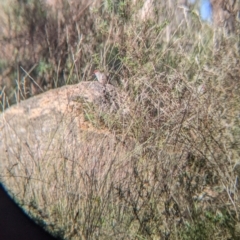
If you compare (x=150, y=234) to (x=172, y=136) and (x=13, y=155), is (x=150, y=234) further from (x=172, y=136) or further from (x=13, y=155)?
(x=13, y=155)

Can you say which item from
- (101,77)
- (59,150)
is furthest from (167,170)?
(101,77)

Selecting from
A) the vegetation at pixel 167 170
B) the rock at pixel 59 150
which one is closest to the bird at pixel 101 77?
the rock at pixel 59 150

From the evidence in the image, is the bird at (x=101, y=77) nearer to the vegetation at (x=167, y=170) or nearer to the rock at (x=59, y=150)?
the rock at (x=59, y=150)

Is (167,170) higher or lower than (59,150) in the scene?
higher

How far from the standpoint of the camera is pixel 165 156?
5512 millimetres

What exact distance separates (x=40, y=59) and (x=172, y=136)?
11.4 ft

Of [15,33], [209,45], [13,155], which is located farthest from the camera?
[15,33]

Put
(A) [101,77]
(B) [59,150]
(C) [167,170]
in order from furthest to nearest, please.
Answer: (A) [101,77] → (B) [59,150] → (C) [167,170]

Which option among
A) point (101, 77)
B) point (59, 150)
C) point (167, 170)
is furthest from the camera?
point (101, 77)

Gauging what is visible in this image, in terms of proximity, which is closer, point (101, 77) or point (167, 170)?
point (167, 170)

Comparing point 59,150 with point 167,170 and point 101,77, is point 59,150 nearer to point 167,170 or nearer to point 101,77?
point 167,170

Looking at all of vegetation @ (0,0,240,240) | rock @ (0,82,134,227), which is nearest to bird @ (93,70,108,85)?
rock @ (0,82,134,227)

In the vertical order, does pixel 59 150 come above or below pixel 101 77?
below

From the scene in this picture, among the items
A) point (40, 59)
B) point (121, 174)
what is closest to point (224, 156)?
point (121, 174)
